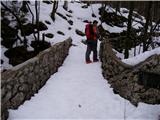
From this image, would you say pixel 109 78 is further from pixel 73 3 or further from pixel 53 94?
pixel 73 3

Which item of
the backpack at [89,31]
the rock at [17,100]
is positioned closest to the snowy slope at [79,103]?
the rock at [17,100]

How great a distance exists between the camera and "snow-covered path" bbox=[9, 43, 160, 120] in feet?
24.1

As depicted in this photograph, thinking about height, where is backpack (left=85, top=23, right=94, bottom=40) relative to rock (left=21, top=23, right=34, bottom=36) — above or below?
above

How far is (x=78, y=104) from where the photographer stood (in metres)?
8.13

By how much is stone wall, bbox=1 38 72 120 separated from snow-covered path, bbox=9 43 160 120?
0.18 metres

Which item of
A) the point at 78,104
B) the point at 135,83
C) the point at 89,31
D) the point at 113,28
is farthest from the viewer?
the point at 113,28

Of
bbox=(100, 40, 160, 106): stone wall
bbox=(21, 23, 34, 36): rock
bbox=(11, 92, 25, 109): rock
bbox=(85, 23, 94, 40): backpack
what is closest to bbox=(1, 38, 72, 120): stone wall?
bbox=(11, 92, 25, 109): rock

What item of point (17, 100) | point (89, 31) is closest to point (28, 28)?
Answer: point (89, 31)

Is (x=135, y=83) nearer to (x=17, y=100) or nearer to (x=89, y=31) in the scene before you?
(x=17, y=100)

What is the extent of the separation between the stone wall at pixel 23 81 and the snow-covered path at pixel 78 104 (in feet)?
0.58

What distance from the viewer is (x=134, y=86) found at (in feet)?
27.3

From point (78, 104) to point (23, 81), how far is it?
5.14 feet

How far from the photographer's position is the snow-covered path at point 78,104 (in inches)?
289

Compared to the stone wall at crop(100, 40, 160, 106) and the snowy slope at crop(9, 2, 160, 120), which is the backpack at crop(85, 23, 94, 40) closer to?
the snowy slope at crop(9, 2, 160, 120)
